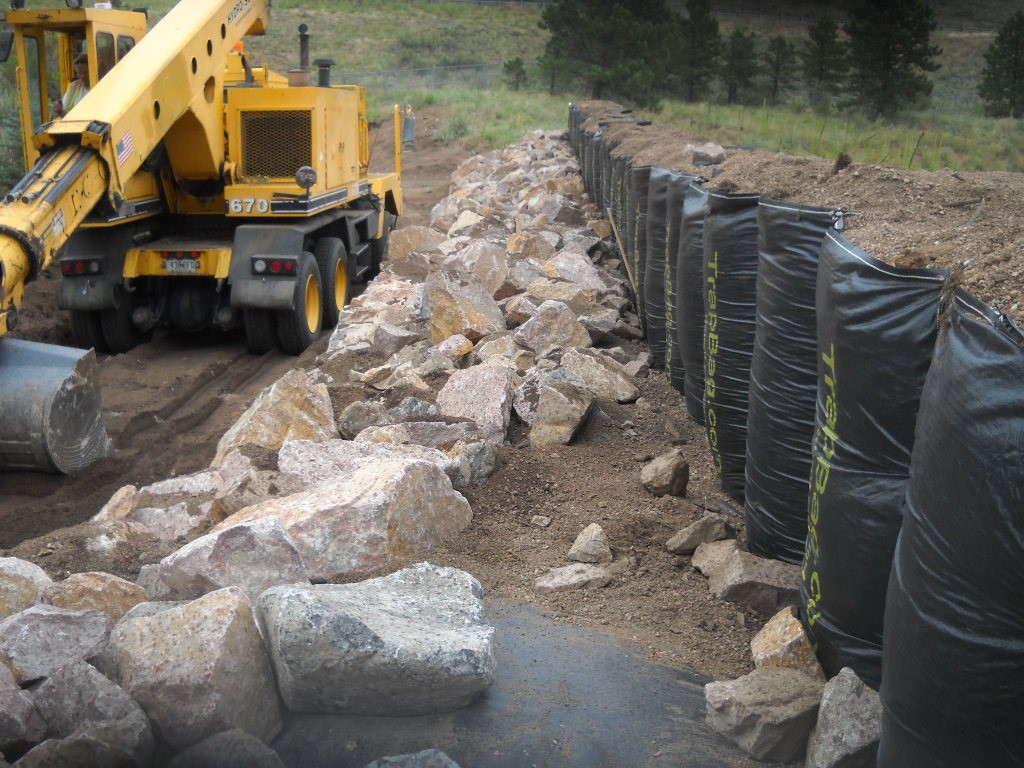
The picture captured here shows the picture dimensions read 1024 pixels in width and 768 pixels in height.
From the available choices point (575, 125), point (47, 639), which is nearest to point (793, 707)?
point (47, 639)

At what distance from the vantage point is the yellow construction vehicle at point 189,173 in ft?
22.1

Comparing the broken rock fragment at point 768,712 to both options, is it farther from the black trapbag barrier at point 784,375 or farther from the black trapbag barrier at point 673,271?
the black trapbag barrier at point 673,271

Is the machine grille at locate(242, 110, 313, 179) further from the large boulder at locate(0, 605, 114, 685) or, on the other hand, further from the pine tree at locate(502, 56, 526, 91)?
the pine tree at locate(502, 56, 526, 91)

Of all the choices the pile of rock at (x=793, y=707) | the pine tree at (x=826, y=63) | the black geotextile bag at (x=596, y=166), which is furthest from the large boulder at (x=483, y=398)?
the pine tree at (x=826, y=63)

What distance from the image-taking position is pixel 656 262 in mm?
6422

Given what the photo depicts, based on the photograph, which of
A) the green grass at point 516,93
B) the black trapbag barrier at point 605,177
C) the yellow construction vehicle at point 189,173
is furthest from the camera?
the green grass at point 516,93

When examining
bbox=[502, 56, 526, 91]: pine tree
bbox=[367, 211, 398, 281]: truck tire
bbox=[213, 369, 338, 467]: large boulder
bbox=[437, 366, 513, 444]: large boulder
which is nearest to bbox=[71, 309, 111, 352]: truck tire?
bbox=[367, 211, 398, 281]: truck tire

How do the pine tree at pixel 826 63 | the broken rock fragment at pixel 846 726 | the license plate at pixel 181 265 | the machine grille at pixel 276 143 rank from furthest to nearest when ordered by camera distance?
1. the pine tree at pixel 826 63
2. the machine grille at pixel 276 143
3. the license plate at pixel 181 265
4. the broken rock fragment at pixel 846 726

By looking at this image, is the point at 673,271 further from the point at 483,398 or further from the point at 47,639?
the point at 47,639

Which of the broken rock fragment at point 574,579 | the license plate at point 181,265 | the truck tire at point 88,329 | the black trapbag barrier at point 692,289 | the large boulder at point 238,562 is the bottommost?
the truck tire at point 88,329

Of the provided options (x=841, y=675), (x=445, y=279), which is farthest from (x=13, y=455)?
(x=841, y=675)

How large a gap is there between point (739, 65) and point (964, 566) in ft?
118

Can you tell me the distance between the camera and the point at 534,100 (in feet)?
106

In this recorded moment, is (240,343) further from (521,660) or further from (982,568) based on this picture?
(982,568)
